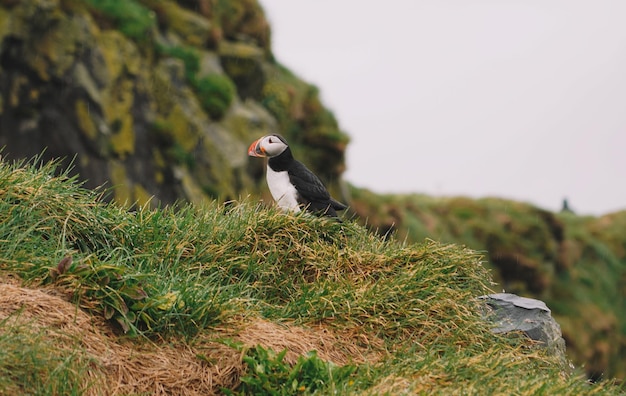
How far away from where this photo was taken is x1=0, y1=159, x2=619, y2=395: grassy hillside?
576 centimetres

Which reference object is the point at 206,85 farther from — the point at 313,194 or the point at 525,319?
the point at 525,319

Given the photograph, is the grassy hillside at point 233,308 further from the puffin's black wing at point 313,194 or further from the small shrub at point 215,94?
the small shrub at point 215,94

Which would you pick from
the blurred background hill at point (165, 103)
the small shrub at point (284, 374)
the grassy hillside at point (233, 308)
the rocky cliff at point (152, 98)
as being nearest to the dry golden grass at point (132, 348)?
the grassy hillside at point (233, 308)

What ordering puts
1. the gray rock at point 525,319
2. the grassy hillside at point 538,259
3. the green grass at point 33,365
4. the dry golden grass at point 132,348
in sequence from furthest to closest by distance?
the grassy hillside at point 538,259, the gray rock at point 525,319, the dry golden grass at point 132,348, the green grass at point 33,365

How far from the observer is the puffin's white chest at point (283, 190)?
869 centimetres

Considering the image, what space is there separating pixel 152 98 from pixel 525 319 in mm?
11095

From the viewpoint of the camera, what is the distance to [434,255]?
7.97 meters

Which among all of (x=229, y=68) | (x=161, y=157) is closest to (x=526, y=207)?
(x=229, y=68)

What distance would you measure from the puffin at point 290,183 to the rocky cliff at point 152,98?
14.0ft

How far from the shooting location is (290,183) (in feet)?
29.0

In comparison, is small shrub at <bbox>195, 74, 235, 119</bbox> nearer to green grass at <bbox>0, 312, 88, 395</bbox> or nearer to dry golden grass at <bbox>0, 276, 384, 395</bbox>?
dry golden grass at <bbox>0, 276, 384, 395</bbox>

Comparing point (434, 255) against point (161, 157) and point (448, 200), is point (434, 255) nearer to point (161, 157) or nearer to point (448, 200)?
point (161, 157)

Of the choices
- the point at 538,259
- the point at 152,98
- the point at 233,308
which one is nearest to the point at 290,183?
the point at 233,308

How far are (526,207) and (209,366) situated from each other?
975 inches
